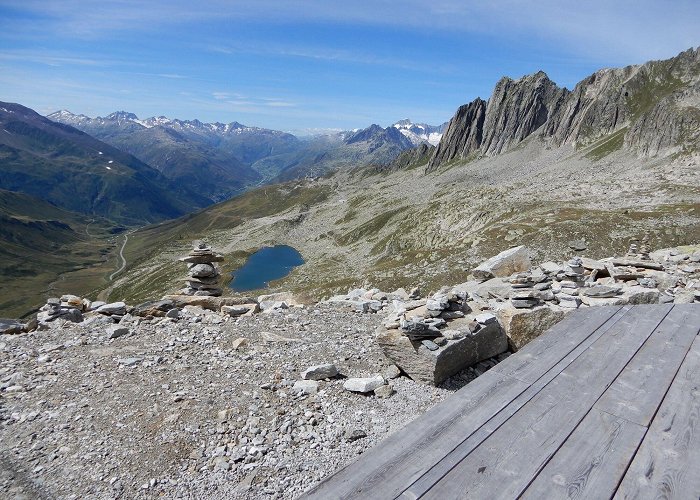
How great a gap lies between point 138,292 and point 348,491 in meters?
192

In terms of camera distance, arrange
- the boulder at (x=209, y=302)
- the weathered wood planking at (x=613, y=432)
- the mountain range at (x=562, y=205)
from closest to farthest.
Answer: the weathered wood planking at (x=613, y=432) → the boulder at (x=209, y=302) → the mountain range at (x=562, y=205)

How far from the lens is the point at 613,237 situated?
47.1m

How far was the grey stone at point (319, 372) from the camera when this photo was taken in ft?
34.0

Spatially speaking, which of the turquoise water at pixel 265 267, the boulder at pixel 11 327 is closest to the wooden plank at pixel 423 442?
the boulder at pixel 11 327

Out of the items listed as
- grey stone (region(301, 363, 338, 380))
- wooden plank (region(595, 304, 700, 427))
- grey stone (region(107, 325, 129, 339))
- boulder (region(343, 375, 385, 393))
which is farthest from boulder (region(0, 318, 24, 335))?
wooden plank (region(595, 304, 700, 427))

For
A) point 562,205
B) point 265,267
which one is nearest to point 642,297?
point 562,205

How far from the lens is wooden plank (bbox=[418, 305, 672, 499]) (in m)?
4.23

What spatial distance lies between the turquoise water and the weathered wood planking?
4952 inches

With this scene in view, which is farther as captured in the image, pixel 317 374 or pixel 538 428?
pixel 317 374

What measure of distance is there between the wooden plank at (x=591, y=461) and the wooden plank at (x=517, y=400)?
0.71 meters

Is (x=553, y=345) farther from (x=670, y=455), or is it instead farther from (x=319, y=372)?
(x=319, y=372)

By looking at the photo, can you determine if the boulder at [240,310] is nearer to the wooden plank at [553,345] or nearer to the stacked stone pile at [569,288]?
the stacked stone pile at [569,288]

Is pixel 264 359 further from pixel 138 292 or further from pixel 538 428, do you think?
pixel 138 292

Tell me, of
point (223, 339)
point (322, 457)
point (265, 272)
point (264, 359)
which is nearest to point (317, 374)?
point (264, 359)
